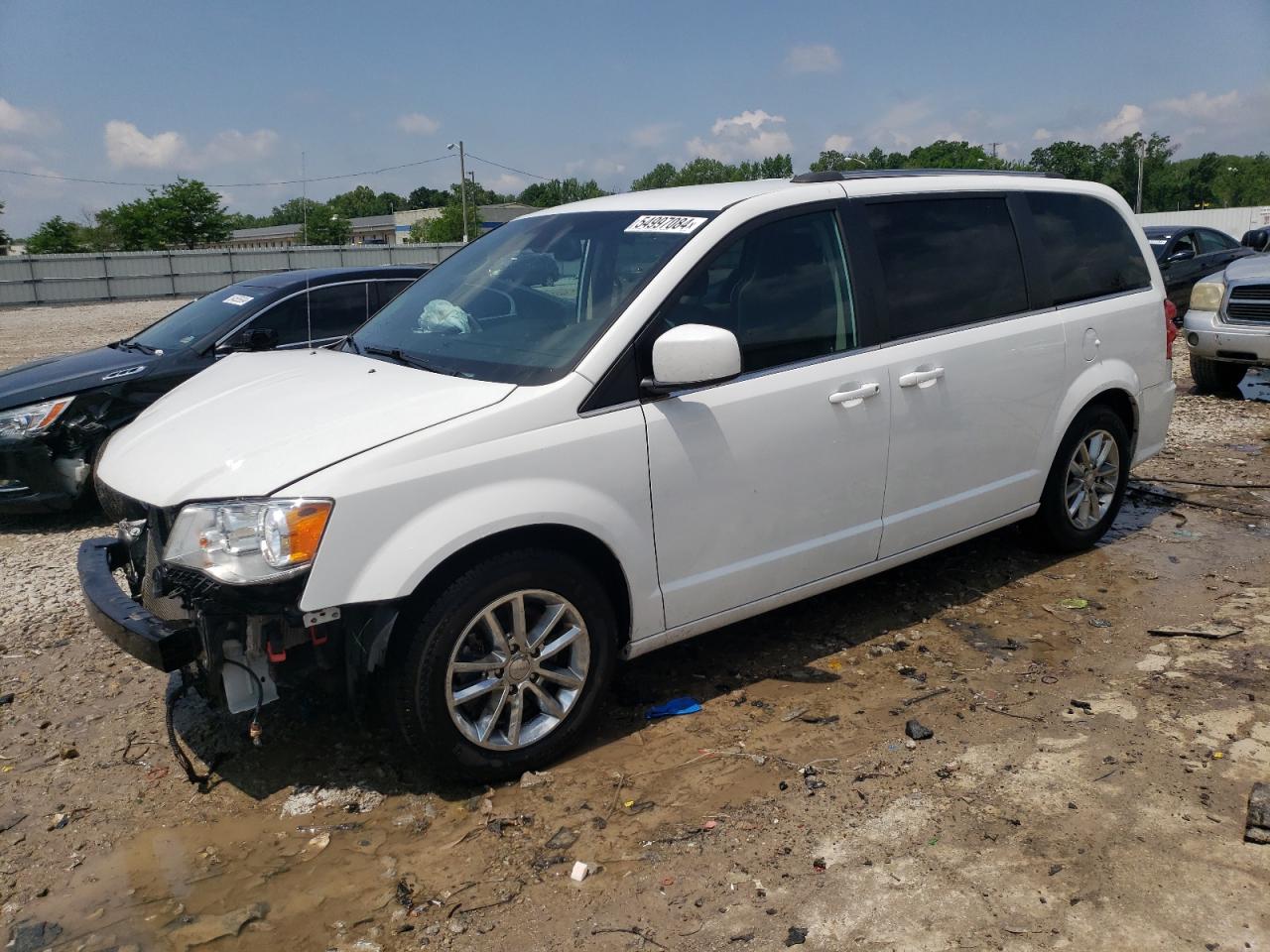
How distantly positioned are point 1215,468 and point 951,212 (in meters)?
4.36

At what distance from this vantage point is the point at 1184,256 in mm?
14562

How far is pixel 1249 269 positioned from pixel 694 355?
30.6ft

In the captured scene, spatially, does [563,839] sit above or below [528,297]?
below

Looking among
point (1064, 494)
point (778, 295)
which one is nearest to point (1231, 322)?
point (1064, 494)

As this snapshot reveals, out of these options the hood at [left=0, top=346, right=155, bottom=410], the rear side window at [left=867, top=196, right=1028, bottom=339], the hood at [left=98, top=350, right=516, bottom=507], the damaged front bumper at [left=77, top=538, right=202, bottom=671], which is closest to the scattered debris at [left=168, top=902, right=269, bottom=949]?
the damaged front bumper at [left=77, top=538, right=202, bottom=671]

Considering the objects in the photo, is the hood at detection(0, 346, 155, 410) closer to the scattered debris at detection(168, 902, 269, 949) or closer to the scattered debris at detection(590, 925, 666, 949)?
the scattered debris at detection(168, 902, 269, 949)

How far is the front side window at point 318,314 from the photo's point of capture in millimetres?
7078

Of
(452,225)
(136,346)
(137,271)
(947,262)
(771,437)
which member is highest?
(452,225)

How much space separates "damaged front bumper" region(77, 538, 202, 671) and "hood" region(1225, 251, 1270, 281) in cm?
1046

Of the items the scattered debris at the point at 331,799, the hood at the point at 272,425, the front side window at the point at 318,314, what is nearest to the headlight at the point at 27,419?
the front side window at the point at 318,314

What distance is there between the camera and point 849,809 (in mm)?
3258

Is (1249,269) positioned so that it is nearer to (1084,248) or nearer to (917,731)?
(1084,248)

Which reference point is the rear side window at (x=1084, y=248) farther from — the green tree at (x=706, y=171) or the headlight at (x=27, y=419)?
the green tree at (x=706, y=171)

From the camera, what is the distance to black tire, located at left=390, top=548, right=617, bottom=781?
10.2ft
